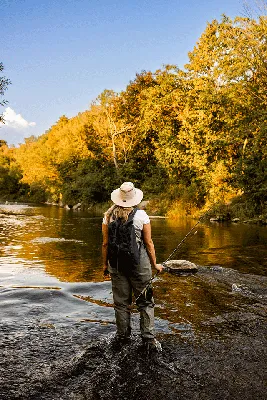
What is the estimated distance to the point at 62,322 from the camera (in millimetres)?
6445

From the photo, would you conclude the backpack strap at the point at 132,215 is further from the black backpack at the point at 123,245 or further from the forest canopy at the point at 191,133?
the forest canopy at the point at 191,133

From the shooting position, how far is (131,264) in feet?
17.4

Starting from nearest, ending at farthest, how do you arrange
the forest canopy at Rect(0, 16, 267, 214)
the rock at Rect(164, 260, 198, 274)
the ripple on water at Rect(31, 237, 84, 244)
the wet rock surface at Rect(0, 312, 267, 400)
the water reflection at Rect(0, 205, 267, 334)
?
the wet rock surface at Rect(0, 312, 267, 400)
the water reflection at Rect(0, 205, 267, 334)
the rock at Rect(164, 260, 198, 274)
the ripple on water at Rect(31, 237, 84, 244)
the forest canopy at Rect(0, 16, 267, 214)

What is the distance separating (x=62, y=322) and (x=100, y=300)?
152cm

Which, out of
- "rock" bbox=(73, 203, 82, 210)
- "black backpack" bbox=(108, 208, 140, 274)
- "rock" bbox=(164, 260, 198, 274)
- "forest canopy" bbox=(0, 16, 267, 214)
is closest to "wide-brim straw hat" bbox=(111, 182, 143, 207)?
"black backpack" bbox=(108, 208, 140, 274)

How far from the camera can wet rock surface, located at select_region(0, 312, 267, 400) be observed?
13.6ft

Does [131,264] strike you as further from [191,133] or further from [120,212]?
[191,133]

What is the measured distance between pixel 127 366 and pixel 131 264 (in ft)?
4.09

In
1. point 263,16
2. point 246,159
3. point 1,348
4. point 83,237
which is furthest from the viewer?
point 246,159

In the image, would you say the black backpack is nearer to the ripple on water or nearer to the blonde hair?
the blonde hair

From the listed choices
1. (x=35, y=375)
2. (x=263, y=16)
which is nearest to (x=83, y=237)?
(x=35, y=375)

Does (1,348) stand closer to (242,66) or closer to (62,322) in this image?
(62,322)

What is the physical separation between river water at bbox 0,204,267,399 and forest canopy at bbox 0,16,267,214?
13637 mm

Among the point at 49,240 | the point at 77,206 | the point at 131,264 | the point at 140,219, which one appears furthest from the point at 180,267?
the point at 77,206
